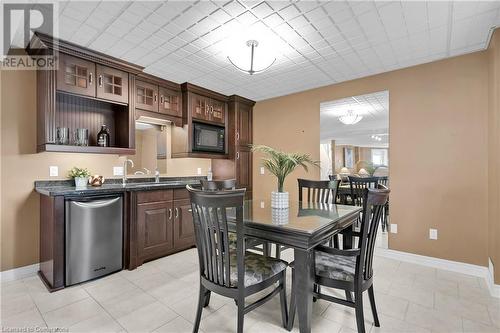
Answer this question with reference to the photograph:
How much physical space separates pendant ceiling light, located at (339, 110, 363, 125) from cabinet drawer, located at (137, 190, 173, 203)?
2790 mm

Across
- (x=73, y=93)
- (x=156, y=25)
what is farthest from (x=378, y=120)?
(x=73, y=93)

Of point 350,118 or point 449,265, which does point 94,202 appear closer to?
point 350,118

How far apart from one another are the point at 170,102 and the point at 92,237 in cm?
215

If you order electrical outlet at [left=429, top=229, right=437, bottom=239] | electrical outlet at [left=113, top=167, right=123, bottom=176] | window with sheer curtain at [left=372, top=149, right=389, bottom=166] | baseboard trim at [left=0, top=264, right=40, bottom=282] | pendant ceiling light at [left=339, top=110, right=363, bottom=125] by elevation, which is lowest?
baseboard trim at [left=0, top=264, right=40, bottom=282]

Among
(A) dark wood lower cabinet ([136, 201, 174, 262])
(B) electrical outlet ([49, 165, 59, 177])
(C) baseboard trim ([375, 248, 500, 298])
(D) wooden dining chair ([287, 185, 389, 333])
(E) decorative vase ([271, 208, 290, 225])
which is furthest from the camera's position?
(A) dark wood lower cabinet ([136, 201, 174, 262])

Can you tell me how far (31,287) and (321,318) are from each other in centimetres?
269

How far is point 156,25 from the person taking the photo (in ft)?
7.39

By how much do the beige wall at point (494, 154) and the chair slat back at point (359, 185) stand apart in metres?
1.11

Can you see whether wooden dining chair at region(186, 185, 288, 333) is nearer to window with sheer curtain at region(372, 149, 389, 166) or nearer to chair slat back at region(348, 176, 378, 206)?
chair slat back at region(348, 176, 378, 206)

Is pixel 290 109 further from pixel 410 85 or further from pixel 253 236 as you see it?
pixel 253 236

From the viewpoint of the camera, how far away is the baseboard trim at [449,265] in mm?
2361

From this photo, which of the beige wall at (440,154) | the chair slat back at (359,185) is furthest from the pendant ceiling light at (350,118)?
the chair slat back at (359,185)

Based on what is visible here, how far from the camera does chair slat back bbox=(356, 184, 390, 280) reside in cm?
152

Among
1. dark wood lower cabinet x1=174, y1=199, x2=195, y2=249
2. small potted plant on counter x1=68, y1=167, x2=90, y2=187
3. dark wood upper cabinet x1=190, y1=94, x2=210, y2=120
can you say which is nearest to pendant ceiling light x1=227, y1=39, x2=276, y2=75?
dark wood upper cabinet x1=190, y1=94, x2=210, y2=120
